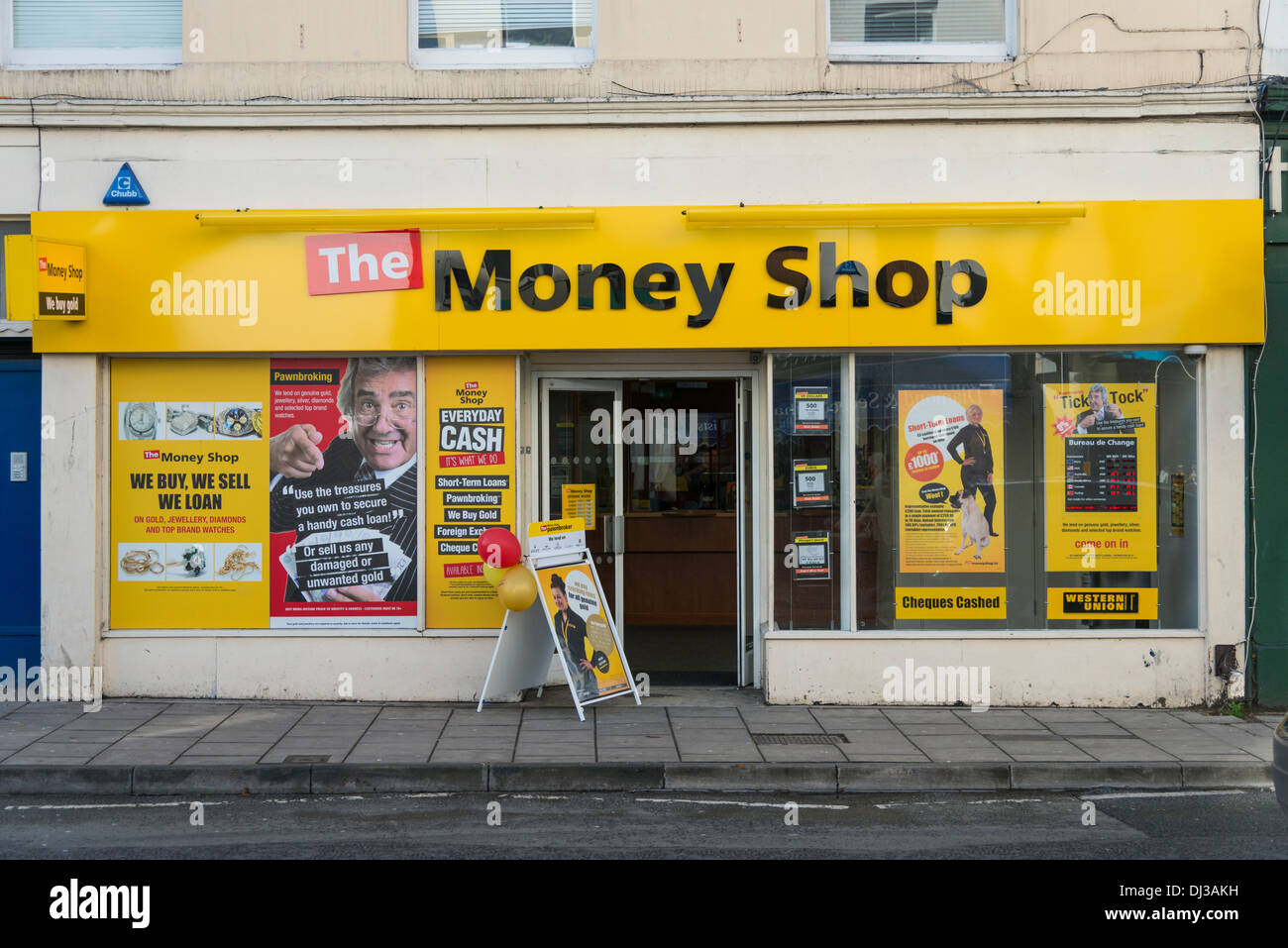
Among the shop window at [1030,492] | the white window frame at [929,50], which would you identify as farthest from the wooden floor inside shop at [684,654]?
the white window frame at [929,50]

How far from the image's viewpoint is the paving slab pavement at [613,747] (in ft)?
24.5

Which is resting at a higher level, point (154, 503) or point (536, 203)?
point (536, 203)

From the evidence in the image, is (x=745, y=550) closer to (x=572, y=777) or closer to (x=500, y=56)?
(x=572, y=777)

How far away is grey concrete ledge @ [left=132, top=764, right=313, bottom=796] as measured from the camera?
289 inches

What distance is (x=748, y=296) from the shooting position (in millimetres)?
9500

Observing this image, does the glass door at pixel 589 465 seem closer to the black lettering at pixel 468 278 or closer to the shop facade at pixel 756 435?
the shop facade at pixel 756 435

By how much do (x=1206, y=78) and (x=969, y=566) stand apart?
4415 mm

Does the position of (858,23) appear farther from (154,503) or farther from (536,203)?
(154,503)

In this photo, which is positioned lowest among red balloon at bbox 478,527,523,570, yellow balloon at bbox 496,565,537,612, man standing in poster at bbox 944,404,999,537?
yellow balloon at bbox 496,565,537,612

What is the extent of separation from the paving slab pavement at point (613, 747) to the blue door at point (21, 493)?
2.79 ft

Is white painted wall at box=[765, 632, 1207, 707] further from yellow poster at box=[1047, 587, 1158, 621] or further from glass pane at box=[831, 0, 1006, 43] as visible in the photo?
glass pane at box=[831, 0, 1006, 43]

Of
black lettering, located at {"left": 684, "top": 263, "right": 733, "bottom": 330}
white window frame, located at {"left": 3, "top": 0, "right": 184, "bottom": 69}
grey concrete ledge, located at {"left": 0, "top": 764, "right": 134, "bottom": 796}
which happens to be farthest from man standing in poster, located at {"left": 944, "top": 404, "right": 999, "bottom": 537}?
white window frame, located at {"left": 3, "top": 0, "right": 184, "bottom": 69}

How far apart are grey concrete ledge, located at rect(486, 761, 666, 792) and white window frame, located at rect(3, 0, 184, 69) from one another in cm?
661
